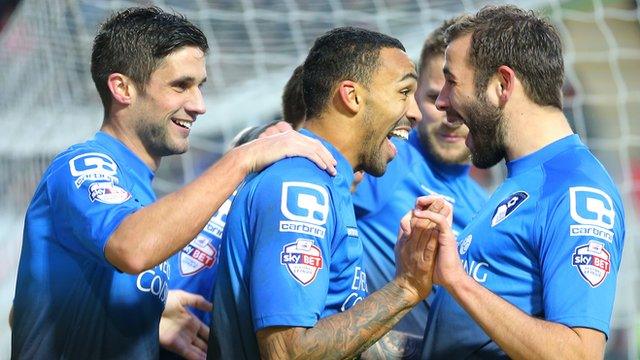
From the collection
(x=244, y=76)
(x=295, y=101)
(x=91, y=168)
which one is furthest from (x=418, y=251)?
(x=244, y=76)

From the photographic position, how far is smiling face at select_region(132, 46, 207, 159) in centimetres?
344

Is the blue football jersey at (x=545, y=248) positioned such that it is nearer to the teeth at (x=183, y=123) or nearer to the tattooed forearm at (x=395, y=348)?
the tattooed forearm at (x=395, y=348)

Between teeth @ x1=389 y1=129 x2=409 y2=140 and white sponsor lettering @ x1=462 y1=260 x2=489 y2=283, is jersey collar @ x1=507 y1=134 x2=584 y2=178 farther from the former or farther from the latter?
teeth @ x1=389 y1=129 x2=409 y2=140

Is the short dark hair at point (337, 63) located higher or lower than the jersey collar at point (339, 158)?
higher

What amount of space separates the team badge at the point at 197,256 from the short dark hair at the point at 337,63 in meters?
0.70

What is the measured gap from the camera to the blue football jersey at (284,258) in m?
2.70

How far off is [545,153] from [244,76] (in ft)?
10.0

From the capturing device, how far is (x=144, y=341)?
3221 mm

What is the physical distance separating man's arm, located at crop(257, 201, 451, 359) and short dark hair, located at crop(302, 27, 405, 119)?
1.71ft

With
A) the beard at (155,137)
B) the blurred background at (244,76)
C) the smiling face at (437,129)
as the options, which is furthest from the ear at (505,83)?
the blurred background at (244,76)

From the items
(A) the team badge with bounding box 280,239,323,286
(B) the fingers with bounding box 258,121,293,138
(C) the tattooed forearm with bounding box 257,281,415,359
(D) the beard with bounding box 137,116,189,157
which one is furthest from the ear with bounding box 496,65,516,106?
(D) the beard with bounding box 137,116,189,157

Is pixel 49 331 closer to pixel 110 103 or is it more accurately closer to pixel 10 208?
pixel 110 103

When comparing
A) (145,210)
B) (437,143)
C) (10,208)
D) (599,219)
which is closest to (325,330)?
(145,210)

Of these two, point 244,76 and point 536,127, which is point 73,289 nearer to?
point 536,127
